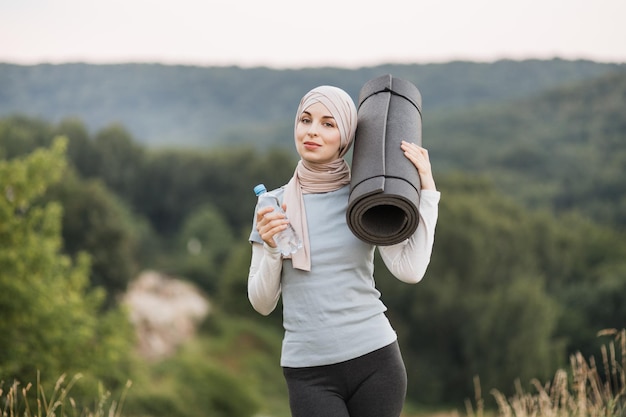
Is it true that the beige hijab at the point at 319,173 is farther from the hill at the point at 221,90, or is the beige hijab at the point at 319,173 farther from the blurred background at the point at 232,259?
the hill at the point at 221,90

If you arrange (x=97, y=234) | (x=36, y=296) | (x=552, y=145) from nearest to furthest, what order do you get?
(x=36, y=296) → (x=97, y=234) → (x=552, y=145)

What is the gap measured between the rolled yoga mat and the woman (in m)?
0.07

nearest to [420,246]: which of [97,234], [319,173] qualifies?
[319,173]

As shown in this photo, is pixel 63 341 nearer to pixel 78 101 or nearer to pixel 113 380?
pixel 113 380

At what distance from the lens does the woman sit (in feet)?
10.1

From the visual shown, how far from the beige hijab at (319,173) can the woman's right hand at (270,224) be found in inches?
4.5

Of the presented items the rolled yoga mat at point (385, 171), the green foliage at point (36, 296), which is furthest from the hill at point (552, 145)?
the rolled yoga mat at point (385, 171)

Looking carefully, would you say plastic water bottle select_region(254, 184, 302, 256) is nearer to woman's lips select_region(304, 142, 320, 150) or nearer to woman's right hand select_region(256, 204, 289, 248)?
woman's right hand select_region(256, 204, 289, 248)

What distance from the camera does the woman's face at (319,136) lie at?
10.3 feet

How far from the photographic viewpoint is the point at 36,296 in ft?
54.1

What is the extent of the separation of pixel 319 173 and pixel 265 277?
0.47 m

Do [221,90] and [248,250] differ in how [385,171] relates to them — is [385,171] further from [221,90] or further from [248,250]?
[221,90]

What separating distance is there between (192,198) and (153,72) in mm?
65215

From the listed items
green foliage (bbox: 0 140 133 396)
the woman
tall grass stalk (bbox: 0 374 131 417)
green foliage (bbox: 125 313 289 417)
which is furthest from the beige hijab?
green foliage (bbox: 125 313 289 417)
